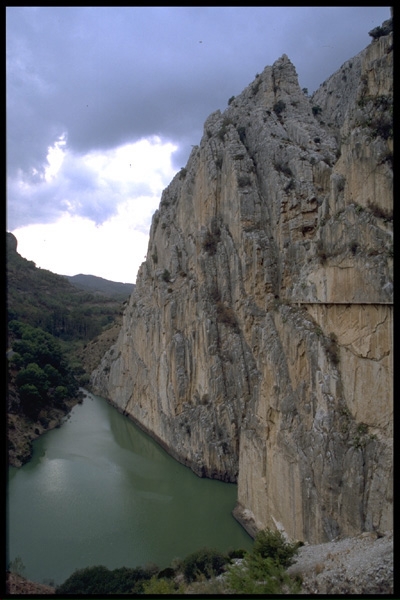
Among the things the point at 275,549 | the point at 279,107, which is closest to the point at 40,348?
the point at 279,107

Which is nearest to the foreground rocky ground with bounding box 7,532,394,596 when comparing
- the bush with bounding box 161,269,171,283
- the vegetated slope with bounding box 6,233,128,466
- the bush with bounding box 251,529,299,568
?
the bush with bounding box 251,529,299,568

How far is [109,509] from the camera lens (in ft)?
60.8

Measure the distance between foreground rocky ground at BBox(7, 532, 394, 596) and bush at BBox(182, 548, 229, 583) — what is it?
251 centimetres

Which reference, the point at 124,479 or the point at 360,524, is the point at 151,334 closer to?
the point at 124,479

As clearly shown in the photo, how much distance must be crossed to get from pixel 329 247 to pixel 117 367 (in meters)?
27.9

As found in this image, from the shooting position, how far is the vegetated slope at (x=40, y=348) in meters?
30.1

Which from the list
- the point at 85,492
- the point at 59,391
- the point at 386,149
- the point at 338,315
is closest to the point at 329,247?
the point at 338,315

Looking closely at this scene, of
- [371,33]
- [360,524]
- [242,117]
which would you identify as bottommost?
[360,524]

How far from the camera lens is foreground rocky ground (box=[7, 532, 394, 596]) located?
7.36 m

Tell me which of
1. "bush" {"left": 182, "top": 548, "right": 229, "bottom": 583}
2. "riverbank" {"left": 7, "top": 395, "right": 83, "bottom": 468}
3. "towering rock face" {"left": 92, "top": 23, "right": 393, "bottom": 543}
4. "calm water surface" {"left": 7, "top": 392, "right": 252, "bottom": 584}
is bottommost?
"calm water surface" {"left": 7, "top": 392, "right": 252, "bottom": 584}

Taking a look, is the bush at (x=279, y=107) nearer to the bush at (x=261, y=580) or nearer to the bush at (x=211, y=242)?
the bush at (x=211, y=242)

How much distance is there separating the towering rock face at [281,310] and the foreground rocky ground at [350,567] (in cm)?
124

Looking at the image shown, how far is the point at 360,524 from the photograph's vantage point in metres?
11.2

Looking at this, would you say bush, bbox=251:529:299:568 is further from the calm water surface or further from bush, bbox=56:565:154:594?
the calm water surface
